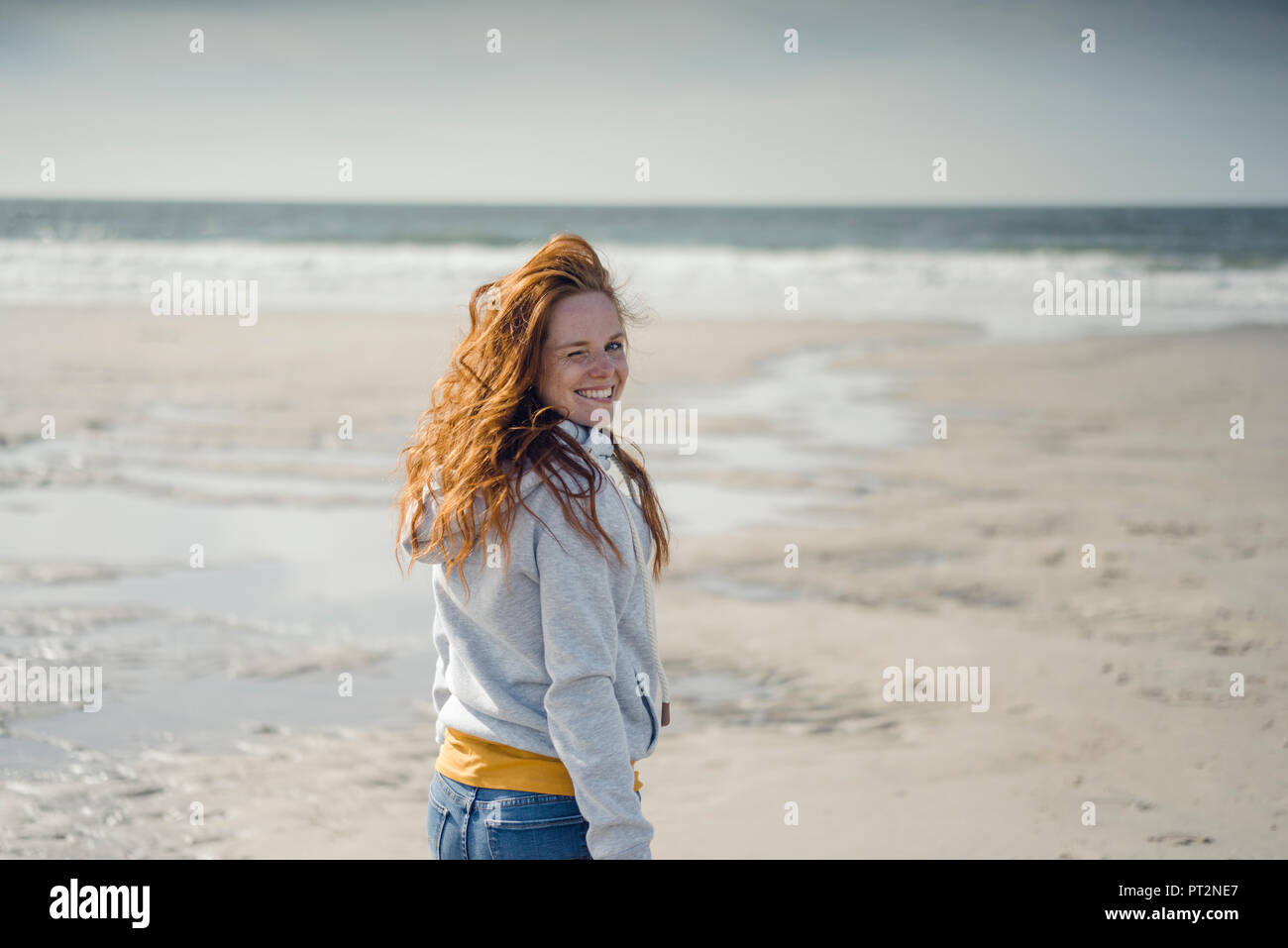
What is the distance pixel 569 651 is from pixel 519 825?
0.36 m

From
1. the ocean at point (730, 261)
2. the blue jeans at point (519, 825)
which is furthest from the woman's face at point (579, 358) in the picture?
the ocean at point (730, 261)

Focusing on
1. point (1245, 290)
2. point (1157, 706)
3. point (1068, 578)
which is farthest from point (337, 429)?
point (1245, 290)

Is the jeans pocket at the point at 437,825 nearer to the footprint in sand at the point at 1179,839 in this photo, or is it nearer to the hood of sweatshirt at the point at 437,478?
the hood of sweatshirt at the point at 437,478

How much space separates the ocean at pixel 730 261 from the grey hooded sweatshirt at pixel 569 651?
619 inches

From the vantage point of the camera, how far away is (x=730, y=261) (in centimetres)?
3803

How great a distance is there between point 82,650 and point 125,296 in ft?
74.0

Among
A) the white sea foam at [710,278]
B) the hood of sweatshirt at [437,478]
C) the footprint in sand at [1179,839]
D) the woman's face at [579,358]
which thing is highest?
the white sea foam at [710,278]

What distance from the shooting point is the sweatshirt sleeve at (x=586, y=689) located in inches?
69.9

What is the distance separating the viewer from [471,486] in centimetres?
184

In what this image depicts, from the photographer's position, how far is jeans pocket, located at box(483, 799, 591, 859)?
1873 mm

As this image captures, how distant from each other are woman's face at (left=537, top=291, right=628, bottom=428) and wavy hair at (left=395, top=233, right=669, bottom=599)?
2 centimetres

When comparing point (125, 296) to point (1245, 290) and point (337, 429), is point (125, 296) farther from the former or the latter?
point (1245, 290)

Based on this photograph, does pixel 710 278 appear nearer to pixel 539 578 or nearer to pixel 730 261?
pixel 730 261

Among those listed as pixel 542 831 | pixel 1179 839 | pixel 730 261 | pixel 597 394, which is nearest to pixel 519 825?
pixel 542 831
